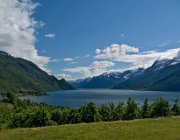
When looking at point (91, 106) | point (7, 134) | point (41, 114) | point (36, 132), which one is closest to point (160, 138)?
point (36, 132)

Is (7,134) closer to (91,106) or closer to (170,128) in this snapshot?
(170,128)

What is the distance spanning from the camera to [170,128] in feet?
184

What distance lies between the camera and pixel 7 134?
58.4 m

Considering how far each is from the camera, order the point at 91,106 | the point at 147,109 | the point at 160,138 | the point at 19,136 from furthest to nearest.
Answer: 1. the point at 147,109
2. the point at 91,106
3. the point at 19,136
4. the point at 160,138

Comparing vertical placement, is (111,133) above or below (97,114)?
below

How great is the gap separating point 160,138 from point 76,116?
197 ft

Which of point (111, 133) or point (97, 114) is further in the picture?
point (97, 114)

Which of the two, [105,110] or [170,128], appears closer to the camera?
[170,128]

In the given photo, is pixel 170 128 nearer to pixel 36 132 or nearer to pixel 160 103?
pixel 36 132

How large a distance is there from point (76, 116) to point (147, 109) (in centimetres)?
2441

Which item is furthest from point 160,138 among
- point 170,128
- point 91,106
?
point 91,106

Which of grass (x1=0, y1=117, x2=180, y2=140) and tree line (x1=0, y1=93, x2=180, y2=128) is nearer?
grass (x1=0, y1=117, x2=180, y2=140)

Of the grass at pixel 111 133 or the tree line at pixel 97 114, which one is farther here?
the tree line at pixel 97 114

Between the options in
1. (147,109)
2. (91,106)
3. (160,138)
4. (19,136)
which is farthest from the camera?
(147,109)
